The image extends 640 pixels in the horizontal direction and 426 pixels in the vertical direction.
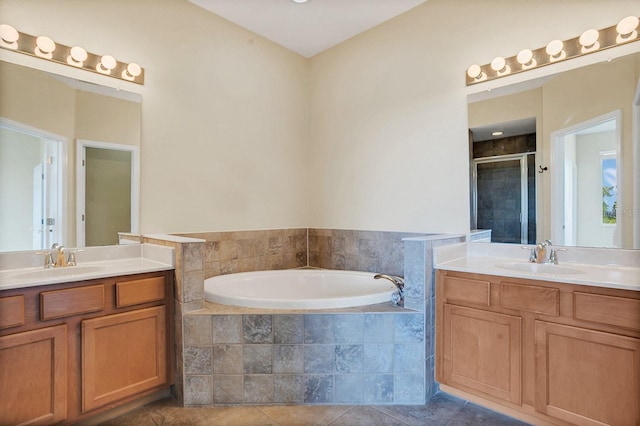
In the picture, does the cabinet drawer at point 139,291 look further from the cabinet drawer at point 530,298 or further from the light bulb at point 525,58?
the light bulb at point 525,58

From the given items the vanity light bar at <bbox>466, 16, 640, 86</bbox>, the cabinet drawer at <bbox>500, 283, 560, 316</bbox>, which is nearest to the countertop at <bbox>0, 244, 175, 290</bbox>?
the cabinet drawer at <bbox>500, 283, 560, 316</bbox>

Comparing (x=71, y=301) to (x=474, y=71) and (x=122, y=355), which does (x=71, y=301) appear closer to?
(x=122, y=355)

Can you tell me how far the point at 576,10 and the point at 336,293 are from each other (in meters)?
2.56

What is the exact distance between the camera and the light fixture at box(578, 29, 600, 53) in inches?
76.3

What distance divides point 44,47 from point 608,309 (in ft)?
11.0

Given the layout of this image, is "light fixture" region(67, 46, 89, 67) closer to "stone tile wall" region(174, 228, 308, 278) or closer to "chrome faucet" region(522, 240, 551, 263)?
"stone tile wall" region(174, 228, 308, 278)

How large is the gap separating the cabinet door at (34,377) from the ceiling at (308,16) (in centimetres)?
253

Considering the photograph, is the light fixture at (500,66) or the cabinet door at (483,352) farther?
the light fixture at (500,66)

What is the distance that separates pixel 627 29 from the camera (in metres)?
1.84

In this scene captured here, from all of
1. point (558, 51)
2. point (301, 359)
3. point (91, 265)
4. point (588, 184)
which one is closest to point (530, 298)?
point (588, 184)

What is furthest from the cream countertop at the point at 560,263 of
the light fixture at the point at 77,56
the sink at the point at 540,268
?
the light fixture at the point at 77,56

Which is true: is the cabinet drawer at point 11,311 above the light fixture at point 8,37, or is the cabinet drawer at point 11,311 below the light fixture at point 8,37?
below


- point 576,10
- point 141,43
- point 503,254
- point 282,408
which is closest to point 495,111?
point 576,10

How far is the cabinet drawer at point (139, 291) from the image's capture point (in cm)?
187
